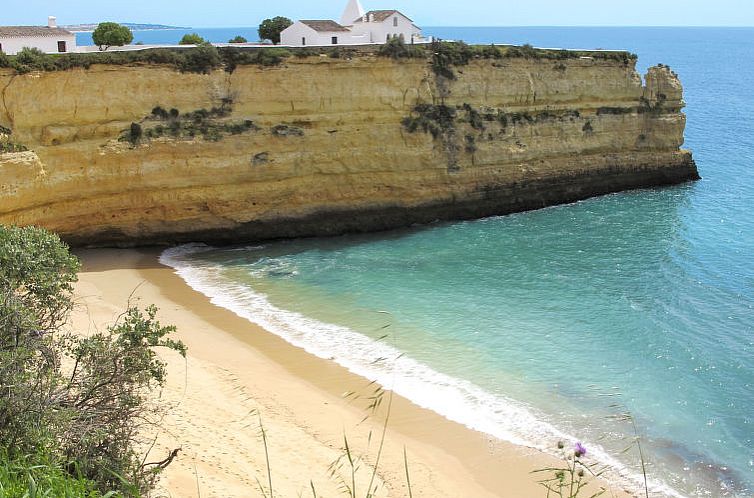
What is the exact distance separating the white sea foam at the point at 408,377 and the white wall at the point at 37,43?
1291 centimetres

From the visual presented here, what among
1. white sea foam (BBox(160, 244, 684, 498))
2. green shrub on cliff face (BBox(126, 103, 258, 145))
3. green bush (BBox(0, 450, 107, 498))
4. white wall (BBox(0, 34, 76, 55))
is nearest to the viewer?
green bush (BBox(0, 450, 107, 498))

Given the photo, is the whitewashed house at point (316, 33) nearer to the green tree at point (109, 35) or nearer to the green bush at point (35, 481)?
the green tree at point (109, 35)

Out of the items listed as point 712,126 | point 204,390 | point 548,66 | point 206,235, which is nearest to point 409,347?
point 204,390

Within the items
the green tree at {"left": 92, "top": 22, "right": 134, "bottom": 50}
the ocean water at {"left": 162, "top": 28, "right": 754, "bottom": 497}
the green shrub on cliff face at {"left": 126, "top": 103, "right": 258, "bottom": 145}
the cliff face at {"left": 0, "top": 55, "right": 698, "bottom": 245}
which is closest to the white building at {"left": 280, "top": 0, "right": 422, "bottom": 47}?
the cliff face at {"left": 0, "top": 55, "right": 698, "bottom": 245}

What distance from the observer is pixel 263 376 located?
16.4 m

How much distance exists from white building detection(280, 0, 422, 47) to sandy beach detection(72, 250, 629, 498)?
18337 mm

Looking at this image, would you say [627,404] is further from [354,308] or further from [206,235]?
[206,235]

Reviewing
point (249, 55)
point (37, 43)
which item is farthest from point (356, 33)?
point (37, 43)

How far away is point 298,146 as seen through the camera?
26.6 meters

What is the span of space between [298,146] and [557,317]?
38.9ft

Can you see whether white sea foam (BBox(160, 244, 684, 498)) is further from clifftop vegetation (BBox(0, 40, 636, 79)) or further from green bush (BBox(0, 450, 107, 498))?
green bush (BBox(0, 450, 107, 498))

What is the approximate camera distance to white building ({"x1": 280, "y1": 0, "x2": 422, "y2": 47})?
109 ft

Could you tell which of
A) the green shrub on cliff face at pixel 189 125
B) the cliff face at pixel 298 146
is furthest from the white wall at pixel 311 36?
the green shrub on cliff face at pixel 189 125

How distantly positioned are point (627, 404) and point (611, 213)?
1711 centimetres
